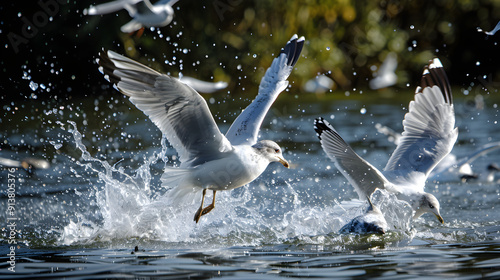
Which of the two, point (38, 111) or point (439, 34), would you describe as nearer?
point (38, 111)

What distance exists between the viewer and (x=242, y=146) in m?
5.71

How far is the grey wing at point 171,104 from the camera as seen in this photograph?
16.5 feet

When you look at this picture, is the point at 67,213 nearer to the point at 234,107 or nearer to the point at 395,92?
the point at 234,107

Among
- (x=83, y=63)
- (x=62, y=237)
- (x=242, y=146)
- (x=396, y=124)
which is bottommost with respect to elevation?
(x=62, y=237)

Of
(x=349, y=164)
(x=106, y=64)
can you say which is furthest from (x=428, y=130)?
(x=106, y=64)

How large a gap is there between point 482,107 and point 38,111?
9.21 meters

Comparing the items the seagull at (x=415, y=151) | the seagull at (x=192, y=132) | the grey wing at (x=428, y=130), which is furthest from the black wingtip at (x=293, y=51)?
the grey wing at (x=428, y=130)

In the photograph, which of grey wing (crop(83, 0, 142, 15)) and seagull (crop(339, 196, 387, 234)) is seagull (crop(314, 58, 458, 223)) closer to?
seagull (crop(339, 196, 387, 234))

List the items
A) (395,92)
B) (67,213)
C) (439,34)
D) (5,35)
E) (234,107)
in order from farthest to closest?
1. (439,34)
2. (395,92)
3. (5,35)
4. (234,107)
5. (67,213)

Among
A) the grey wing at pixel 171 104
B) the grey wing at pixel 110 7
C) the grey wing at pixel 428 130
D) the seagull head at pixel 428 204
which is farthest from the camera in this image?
the grey wing at pixel 110 7

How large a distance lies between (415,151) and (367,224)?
1.30m

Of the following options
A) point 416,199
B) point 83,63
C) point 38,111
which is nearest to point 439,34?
point 83,63

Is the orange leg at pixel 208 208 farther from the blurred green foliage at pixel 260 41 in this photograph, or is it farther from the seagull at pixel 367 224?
the blurred green foliage at pixel 260 41

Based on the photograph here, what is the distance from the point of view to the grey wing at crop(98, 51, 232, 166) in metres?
5.03
